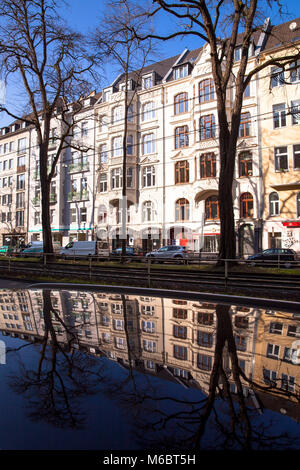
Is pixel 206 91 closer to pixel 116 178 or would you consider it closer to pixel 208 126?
pixel 208 126

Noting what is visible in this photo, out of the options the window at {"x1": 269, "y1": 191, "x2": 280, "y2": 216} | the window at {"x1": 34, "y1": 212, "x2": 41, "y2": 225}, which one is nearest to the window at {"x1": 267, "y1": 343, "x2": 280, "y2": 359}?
the window at {"x1": 269, "y1": 191, "x2": 280, "y2": 216}

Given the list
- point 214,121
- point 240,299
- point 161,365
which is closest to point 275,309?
point 240,299

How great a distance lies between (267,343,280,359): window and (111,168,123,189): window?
3465 cm

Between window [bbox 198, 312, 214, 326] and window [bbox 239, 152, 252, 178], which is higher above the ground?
window [bbox 239, 152, 252, 178]

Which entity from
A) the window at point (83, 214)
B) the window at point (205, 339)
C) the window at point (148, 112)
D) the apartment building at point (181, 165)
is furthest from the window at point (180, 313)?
the window at point (83, 214)

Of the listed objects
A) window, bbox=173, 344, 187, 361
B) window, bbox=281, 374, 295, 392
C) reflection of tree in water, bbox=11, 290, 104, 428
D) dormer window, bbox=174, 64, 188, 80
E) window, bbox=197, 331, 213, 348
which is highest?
dormer window, bbox=174, 64, 188, 80

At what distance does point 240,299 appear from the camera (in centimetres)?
639

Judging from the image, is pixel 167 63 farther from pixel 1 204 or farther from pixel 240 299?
pixel 240 299

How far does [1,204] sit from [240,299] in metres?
54.5

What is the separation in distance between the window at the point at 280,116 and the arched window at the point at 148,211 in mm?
14561

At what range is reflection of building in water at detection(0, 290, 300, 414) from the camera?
9.49 ft

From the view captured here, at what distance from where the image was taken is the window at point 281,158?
2797cm

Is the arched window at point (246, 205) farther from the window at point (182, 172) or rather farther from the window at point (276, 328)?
the window at point (276, 328)

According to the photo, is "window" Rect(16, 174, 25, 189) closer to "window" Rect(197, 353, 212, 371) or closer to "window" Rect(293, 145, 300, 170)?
"window" Rect(293, 145, 300, 170)
